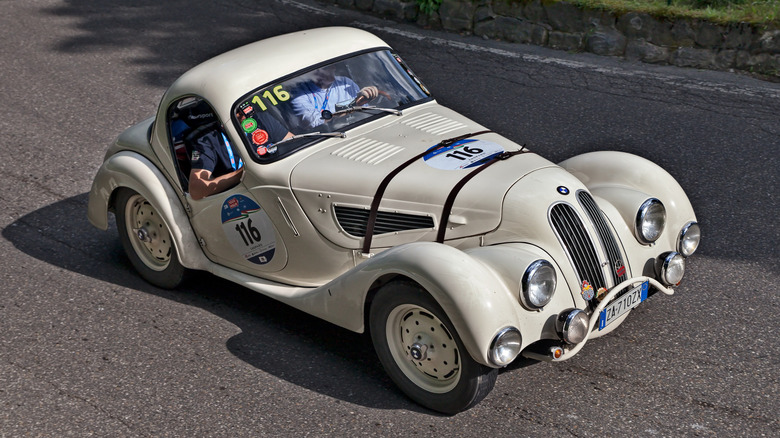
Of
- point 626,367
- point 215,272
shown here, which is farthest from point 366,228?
point 626,367

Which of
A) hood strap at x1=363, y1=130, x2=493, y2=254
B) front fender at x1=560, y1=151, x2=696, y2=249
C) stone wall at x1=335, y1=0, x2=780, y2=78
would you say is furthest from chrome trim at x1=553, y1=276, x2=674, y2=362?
stone wall at x1=335, y1=0, x2=780, y2=78

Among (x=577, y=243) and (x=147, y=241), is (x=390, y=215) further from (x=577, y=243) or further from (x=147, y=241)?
(x=147, y=241)

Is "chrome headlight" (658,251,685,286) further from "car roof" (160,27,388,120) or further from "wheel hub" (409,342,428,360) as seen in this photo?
"car roof" (160,27,388,120)

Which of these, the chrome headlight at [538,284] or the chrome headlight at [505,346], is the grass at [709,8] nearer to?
the chrome headlight at [538,284]

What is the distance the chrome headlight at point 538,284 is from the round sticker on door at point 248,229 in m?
1.69

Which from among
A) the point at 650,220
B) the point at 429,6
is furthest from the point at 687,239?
the point at 429,6

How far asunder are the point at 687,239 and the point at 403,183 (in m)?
1.75

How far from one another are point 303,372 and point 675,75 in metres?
5.97

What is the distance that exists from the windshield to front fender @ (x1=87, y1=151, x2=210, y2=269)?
766mm

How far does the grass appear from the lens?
892cm

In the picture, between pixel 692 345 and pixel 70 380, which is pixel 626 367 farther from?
pixel 70 380

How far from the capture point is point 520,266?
4371mm

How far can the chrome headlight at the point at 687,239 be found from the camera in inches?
202

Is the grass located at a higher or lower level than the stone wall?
higher
